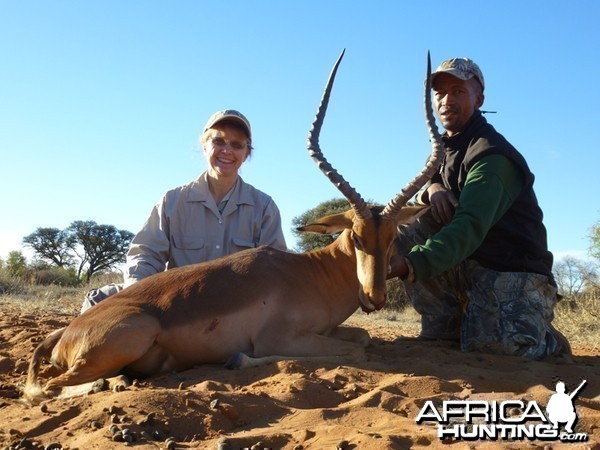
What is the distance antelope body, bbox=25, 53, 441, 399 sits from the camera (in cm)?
530

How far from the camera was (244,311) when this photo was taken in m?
5.77

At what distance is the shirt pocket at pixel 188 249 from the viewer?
789 centimetres

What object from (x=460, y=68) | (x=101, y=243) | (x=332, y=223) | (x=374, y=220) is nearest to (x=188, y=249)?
(x=332, y=223)

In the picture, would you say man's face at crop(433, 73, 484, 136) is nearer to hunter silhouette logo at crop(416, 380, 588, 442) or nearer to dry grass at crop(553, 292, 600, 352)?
hunter silhouette logo at crop(416, 380, 588, 442)

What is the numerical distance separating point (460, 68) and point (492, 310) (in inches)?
101

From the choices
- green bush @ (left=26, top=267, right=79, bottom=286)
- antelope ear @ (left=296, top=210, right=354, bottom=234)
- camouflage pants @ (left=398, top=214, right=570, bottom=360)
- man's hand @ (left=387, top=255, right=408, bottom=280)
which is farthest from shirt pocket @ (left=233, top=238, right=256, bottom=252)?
green bush @ (left=26, top=267, right=79, bottom=286)

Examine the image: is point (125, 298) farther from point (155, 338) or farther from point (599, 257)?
point (599, 257)

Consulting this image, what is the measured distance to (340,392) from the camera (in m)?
4.41

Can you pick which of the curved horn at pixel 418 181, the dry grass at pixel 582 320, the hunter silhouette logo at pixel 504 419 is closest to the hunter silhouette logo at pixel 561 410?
the hunter silhouette logo at pixel 504 419

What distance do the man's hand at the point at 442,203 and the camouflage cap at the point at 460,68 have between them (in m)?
1.23

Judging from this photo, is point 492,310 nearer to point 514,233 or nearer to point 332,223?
point 514,233

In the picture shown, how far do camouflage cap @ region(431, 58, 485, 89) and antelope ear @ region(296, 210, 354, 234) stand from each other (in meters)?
1.95

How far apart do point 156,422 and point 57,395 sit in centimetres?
159

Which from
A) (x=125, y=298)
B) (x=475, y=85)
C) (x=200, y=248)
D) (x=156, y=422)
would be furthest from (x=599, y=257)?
(x=156, y=422)
